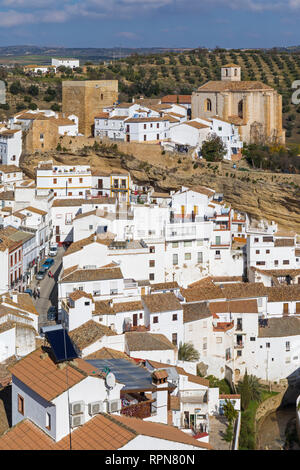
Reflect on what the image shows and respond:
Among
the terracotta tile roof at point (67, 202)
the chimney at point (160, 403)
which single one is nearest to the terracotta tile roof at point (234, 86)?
the terracotta tile roof at point (67, 202)

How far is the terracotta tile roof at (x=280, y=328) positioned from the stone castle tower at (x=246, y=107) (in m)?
11.4

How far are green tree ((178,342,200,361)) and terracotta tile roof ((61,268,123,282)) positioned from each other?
222 centimetres

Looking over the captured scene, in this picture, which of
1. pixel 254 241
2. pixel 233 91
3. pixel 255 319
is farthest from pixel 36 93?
pixel 255 319

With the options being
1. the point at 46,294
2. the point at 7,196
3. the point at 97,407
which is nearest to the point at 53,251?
the point at 7,196

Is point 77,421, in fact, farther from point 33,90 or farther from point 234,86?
point 33,90

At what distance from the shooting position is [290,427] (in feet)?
47.5

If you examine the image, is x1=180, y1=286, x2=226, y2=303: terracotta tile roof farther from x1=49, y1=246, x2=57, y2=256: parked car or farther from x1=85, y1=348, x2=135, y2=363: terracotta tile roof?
x1=49, y1=246, x2=57, y2=256: parked car

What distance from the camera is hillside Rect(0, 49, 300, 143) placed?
111ft

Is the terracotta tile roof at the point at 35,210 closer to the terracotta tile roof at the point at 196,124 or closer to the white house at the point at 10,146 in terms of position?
the white house at the point at 10,146

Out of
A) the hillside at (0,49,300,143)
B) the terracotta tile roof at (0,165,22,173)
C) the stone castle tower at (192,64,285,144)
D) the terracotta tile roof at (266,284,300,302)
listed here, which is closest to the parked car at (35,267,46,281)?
the terracotta tile roof at (266,284,300,302)

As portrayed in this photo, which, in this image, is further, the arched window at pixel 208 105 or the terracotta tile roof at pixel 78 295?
the arched window at pixel 208 105

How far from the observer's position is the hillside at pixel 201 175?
77.1ft

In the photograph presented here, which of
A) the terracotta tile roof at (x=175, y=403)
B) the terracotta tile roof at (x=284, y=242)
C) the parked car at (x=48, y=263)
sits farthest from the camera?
the parked car at (x=48, y=263)
